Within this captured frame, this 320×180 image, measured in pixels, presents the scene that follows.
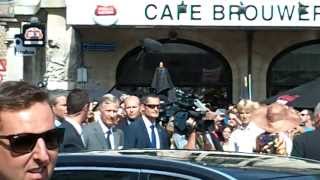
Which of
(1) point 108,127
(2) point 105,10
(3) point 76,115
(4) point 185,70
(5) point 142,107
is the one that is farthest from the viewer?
(4) point 185,70

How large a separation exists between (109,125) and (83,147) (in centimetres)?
117

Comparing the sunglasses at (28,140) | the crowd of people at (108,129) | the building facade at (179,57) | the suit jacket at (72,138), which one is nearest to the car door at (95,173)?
the crowd of people at (108,129)

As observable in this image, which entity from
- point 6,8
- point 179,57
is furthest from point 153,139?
point 6,8

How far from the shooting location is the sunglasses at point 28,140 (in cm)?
204

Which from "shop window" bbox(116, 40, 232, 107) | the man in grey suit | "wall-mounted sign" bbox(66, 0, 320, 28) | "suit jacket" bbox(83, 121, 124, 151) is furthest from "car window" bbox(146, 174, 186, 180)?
"shop window" bbox(116, 40, 232, 107)

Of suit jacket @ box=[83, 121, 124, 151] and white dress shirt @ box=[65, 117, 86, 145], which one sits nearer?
white dress shirt @ box=[65, 117, 86, 145]

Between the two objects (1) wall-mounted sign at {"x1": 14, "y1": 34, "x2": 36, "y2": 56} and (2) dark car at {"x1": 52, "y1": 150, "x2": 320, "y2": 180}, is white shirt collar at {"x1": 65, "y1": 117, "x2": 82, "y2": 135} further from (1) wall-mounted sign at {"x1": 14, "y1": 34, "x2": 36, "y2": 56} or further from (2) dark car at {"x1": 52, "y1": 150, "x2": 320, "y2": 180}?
(1) wall-mounted sign at {"x1": 14, "y1": 34, "x2": 36, "y2": 56}

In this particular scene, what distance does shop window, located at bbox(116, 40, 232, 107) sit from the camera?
21.5 meters

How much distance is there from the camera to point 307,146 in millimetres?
6523

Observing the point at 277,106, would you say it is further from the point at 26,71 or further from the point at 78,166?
the point at 26,71

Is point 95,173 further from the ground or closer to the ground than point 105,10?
closer to the ground

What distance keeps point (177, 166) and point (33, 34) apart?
54.8ft

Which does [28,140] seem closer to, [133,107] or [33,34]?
[133,107]

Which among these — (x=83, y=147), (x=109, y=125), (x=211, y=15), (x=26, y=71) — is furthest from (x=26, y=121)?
(x=26, y=71)
